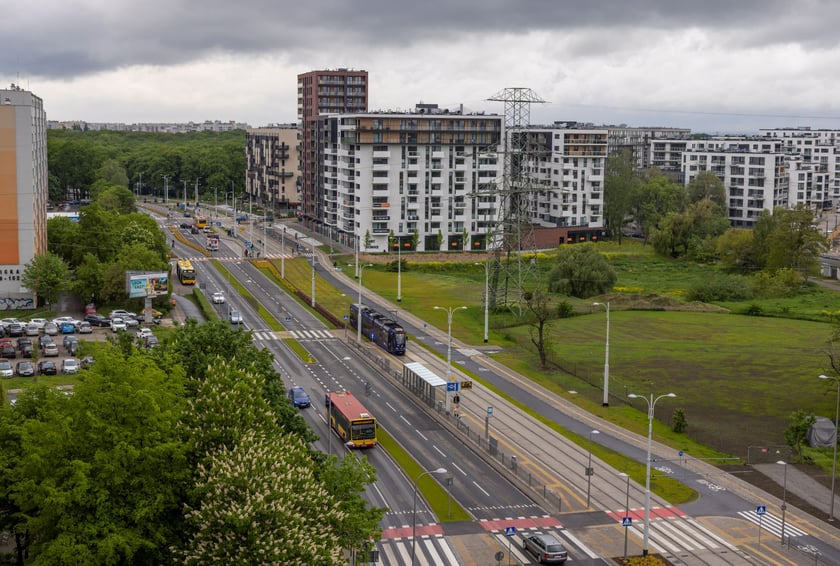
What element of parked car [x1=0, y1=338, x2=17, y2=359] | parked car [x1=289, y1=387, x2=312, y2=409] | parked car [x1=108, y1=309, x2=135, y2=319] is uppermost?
parked car [x1=108, y1=309, x2=135, y2=319]

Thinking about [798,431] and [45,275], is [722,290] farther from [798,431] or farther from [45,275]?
[45,275]

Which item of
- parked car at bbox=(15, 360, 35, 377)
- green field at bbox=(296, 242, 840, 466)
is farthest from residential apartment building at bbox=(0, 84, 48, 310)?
green field at bbox=(296, 242, 840, 466)

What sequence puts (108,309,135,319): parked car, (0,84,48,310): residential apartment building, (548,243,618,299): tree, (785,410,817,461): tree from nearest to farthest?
(785,410,817,461): tree, (108,309,135,319): parked car, (0,84,48,310): residential apartment building, (548,243,618,299): tree

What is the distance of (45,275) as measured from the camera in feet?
365

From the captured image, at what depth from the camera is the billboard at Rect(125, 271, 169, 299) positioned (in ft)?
353

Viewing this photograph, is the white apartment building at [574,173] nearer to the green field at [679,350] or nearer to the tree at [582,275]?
the green field at [679,350]

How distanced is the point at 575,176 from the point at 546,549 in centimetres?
14564

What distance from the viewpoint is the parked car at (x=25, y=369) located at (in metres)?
84.6

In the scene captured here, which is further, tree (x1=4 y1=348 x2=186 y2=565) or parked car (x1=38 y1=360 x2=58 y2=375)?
parked car (x1=38 y1=360 x2=58 y2=375)

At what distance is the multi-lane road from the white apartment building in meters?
103

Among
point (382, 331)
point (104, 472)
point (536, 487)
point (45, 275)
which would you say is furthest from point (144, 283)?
point (104, 472)

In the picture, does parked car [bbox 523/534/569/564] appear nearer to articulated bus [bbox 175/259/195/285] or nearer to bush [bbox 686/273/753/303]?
bush [bbox 686/273/753/303]

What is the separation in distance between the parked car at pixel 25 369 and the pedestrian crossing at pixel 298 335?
24272 millimetres

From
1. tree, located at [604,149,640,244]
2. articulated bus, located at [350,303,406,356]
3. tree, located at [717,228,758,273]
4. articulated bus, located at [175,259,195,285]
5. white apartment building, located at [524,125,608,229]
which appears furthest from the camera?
tree, located at [604,149,640,244]
